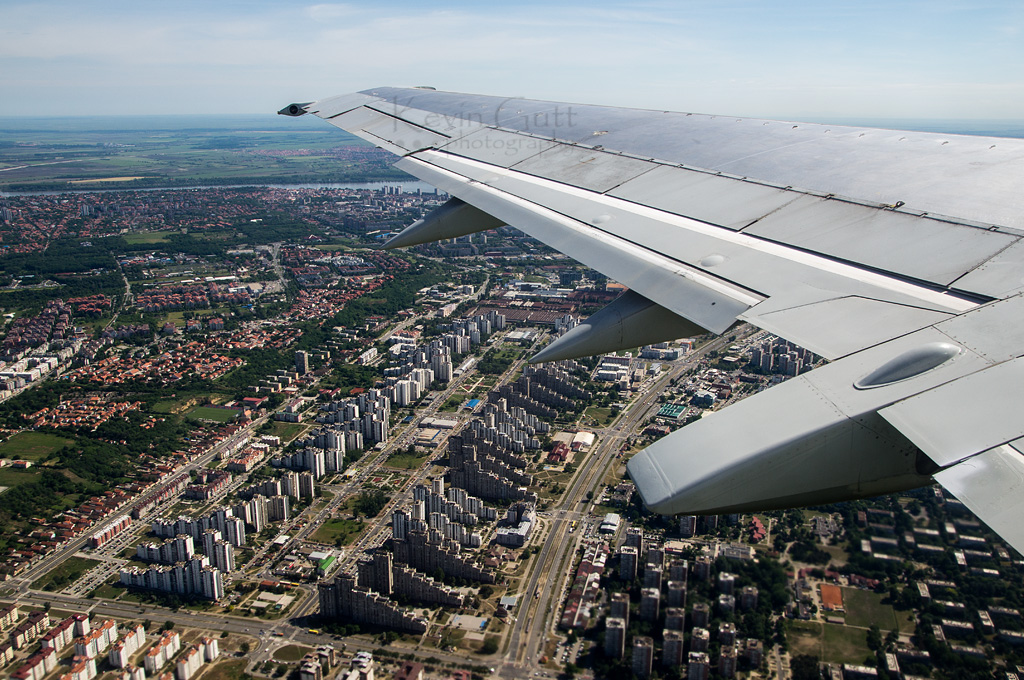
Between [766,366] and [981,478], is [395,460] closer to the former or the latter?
[766,366]

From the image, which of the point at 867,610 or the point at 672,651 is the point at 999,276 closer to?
the point at 672,651

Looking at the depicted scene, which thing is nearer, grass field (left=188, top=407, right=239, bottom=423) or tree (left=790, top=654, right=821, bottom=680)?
tree (left=790, top=654, right=821, bottom=680)

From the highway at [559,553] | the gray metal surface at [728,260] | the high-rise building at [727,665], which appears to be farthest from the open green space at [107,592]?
the gray metal surface at [728,260]

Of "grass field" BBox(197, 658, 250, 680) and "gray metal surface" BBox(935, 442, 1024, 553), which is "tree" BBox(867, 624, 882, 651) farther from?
"gray metal surface" BBox(935, 442, 1024, 553)

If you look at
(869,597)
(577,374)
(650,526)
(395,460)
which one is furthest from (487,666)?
(577,374)

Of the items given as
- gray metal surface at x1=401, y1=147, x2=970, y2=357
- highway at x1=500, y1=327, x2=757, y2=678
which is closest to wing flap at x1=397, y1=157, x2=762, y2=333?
gray metal surface at x1=401, y1=147, x2=970, y2=357

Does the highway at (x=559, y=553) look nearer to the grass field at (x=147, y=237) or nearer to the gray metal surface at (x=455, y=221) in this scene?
the gray metal surface at (x=455, y=221)
